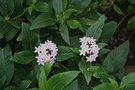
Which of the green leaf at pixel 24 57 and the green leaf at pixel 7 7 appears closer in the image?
the green leaf at pixel 24 57

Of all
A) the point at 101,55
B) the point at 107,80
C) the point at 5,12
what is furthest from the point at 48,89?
the point at 5,12

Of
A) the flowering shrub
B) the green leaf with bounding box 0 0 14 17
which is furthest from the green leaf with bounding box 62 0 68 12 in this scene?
the green leaf with bounding box 0 0 14 17

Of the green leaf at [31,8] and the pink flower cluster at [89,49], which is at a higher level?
the green leaf at [31,8]

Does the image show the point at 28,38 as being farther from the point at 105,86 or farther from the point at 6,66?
the point at 105,86

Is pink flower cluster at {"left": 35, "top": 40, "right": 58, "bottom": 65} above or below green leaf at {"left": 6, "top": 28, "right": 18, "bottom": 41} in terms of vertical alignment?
below

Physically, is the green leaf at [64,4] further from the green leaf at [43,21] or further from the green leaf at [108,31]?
the green leaf at [108,31]

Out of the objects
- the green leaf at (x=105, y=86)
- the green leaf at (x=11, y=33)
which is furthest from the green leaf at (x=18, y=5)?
the green leaf at (x=105, y=86)

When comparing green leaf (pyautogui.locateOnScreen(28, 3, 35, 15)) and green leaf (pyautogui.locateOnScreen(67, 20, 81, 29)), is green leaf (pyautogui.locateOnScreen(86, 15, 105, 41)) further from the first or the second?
green leaf (pyautogui.locateOnScreen(28, 3, 35, 15))
